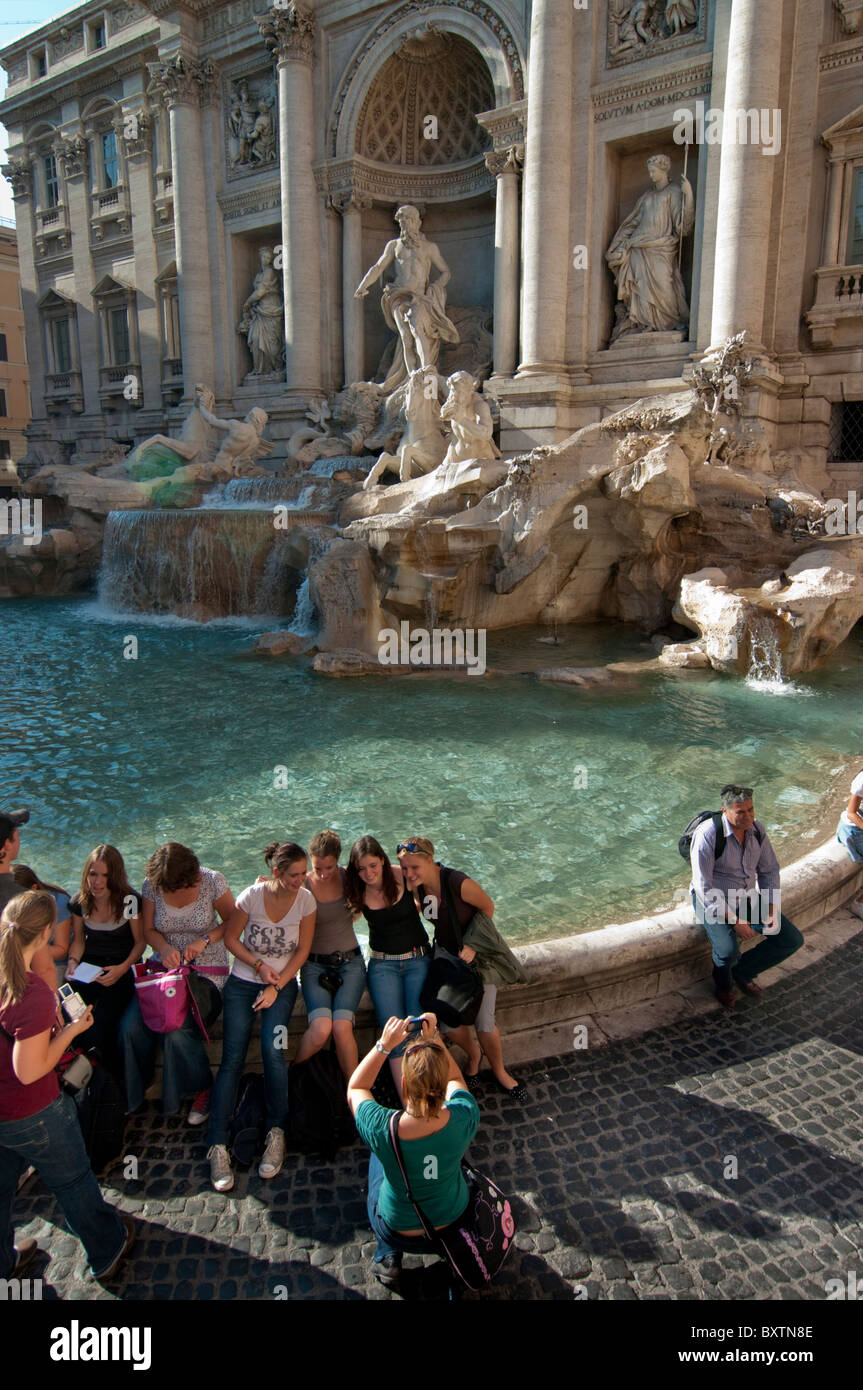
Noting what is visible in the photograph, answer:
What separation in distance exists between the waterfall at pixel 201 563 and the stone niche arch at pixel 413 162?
21.7ft

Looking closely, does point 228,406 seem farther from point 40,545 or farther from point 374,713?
point 374,713

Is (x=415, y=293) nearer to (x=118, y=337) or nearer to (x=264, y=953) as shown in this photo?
(x=118, y=337)

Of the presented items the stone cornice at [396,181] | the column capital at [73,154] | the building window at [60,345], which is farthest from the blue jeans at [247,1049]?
the column capital at [73,154]

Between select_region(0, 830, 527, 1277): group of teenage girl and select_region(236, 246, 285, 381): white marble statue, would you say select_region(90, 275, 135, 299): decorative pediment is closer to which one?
select_region(236, 246, 285, 381): white marble statue

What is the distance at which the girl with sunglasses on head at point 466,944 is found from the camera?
120 inches

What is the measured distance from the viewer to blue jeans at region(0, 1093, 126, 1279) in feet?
7.38

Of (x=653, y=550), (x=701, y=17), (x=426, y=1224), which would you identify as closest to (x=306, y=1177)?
(x=426, y=1224)

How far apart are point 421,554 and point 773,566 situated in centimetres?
409

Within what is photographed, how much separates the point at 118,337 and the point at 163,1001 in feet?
79.9

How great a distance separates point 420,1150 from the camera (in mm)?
2180

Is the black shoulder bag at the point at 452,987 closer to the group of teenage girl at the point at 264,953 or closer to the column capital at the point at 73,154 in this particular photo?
the group of teenage girl at the point at 264,953

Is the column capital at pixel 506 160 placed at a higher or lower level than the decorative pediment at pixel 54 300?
higher

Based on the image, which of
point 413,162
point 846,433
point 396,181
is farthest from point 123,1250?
point 413,162
